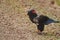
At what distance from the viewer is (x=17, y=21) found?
885cm

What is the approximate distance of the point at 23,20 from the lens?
29.4 feet

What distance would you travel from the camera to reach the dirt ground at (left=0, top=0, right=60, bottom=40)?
7801mm

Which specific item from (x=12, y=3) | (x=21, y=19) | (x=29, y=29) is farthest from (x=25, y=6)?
(x=29, y=29)

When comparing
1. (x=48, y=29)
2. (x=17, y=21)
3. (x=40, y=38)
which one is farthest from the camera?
(x=17, y=21)

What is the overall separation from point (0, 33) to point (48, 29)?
4.40 feet

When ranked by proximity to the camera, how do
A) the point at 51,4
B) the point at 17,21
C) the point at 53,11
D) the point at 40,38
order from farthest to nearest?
the point at 51,4
the point at 53,11
the point at 17,21
the point at 40,38

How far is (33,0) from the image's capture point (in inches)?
424

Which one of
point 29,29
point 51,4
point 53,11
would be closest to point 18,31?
point 29,29

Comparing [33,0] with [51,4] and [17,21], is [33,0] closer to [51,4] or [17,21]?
[51,4]

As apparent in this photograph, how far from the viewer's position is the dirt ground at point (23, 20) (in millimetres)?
7801

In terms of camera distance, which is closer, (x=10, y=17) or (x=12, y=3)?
(x=10, y=17)

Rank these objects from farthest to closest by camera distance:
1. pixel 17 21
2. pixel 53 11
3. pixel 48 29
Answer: pixel 53 11 < pixel 17 21 < pixel 48 29

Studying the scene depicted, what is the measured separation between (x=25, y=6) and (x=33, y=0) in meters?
0.63

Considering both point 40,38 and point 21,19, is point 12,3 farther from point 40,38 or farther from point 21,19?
point 40,38
